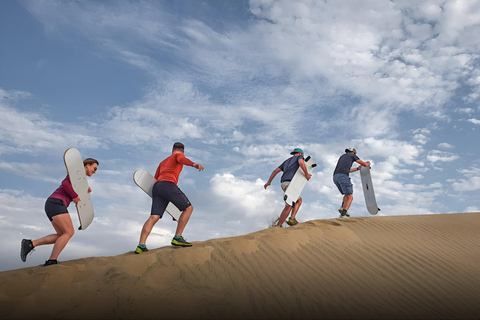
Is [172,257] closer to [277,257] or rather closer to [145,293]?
[145,293]

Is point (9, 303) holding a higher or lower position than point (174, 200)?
lower

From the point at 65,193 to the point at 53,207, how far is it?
293mm

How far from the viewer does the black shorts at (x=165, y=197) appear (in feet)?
21.2

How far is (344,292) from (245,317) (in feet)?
5.02

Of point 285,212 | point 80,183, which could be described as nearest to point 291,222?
point 285,212

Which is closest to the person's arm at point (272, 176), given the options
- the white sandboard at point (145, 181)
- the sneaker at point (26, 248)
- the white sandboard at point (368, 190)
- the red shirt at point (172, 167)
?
the white sandboard at point (368, 190)

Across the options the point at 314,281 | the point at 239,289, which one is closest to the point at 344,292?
the point at 314,281

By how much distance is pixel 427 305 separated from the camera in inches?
197

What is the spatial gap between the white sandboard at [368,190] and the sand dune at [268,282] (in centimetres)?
341

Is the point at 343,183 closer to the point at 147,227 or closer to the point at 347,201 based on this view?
the point at 347,201

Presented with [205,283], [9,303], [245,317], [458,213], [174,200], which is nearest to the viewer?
[245,317]

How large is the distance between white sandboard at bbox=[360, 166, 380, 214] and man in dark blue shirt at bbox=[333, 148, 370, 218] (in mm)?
436

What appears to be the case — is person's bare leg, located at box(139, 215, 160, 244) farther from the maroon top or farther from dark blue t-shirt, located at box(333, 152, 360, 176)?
dark blue t-shirt, located at box(333, 152, 360, 176)

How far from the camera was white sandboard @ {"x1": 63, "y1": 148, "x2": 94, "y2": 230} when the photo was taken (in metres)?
6.22
